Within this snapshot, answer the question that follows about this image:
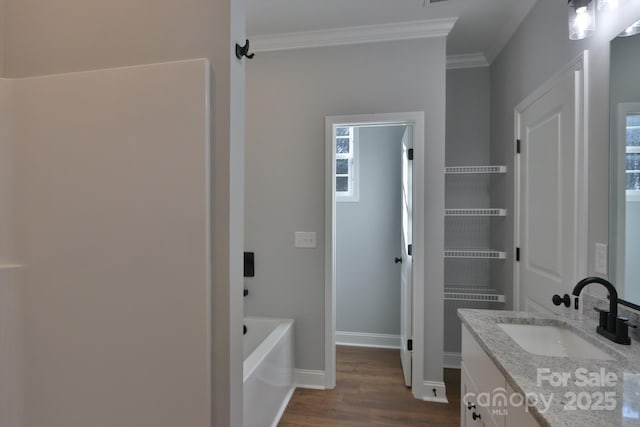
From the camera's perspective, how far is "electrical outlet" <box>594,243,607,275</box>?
1318mm

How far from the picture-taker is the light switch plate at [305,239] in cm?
243

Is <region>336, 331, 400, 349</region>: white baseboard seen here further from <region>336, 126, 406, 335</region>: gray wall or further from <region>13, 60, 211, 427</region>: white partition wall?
<region>13, 60, 211, 427</region>: white partition wall

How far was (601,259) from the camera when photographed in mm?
1344

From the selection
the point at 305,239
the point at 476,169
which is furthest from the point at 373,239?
the point at 476,169

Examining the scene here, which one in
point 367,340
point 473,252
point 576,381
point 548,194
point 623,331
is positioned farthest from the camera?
point 367,340

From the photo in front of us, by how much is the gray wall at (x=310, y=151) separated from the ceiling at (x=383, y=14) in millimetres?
176

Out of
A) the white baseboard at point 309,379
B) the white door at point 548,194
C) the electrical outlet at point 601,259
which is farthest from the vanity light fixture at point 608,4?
the white baseboard at point 309,379

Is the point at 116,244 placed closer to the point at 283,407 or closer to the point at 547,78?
the point at 283,407

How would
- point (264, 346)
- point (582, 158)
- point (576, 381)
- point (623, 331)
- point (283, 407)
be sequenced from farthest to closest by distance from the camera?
1. point (283, 407)
2. point (264, 346)
3. point (582, 158)
4. point (623, 331)
5. point (576, 381)

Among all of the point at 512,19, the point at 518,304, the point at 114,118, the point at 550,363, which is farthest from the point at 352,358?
the point at 512,19

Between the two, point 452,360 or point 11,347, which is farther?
point 452,360

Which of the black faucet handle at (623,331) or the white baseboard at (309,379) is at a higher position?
the black faucet handle at (623,331)

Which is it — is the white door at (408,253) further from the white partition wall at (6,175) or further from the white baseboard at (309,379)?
the white partition wall at (6,175)

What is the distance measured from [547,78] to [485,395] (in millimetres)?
1790
